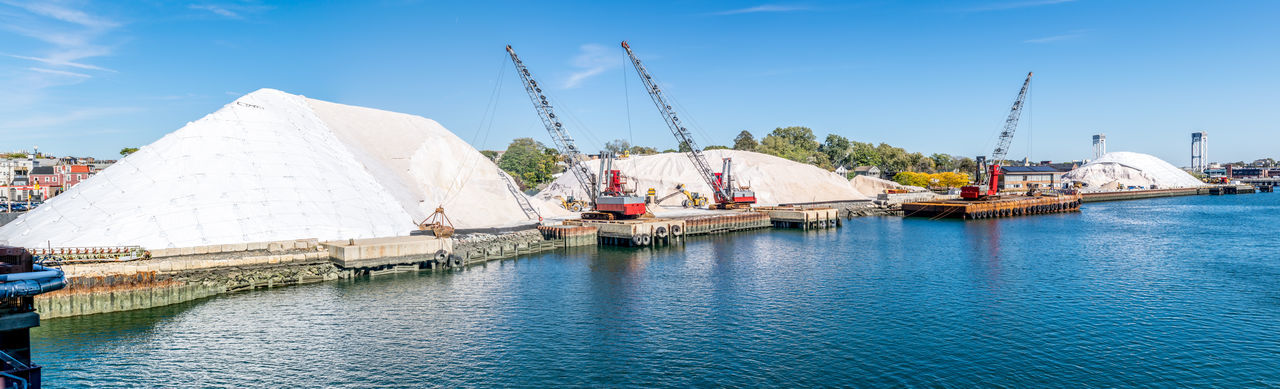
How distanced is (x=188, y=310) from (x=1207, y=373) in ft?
187

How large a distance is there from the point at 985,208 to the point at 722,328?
10664 centimetres

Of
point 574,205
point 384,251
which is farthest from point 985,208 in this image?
point 384,251

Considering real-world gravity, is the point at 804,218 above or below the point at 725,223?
above

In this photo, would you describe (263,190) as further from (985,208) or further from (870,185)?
(870,185)

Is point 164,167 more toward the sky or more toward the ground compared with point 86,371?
more toward the sky

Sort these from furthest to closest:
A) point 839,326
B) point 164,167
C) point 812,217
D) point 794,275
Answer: point 812,217
point 164,167
point 794,275
point 839,326

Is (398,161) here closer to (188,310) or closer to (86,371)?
(188,310)

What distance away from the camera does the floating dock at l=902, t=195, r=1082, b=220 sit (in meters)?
124

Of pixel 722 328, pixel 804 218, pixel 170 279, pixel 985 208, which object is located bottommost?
pixel 722 328

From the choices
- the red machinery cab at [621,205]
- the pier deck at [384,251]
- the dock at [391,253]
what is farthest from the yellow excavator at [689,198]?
the pier deck at [384,251]

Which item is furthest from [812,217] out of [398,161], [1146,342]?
[1146,342]

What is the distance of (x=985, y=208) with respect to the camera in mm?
125625

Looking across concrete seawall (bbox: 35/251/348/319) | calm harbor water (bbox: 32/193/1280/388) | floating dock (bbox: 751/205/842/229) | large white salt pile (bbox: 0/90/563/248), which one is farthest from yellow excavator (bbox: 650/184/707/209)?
concrete seawall (bbox: 35/251/348/319)

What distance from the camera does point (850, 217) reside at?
415 feet
